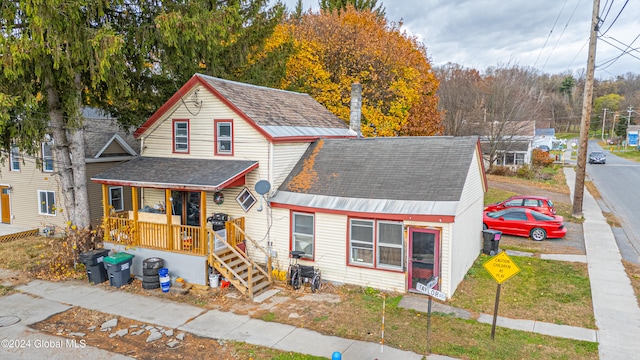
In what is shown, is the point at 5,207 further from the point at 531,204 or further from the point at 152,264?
the point at 531,204

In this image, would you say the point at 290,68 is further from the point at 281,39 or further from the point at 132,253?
the point at 132,253

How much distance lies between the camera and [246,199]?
571 inches

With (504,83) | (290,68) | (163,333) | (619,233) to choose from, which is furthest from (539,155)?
(163,333)

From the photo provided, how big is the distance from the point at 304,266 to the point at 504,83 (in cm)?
3314

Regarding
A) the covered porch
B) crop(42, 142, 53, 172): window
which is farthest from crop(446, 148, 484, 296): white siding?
crop(42, 142, 53, 172): window

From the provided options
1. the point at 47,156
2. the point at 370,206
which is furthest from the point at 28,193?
the point at 370,206

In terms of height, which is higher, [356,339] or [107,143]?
[107,143]

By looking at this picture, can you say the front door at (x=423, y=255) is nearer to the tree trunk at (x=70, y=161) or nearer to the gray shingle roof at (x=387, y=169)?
the gray shingle roof at (x=387, y=169)

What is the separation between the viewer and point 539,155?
48406 mm

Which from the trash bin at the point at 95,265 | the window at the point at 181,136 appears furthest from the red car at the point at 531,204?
the trash bin at the point at 95,265

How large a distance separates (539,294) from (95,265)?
45.9 feet

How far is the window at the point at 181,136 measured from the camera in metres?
15.5

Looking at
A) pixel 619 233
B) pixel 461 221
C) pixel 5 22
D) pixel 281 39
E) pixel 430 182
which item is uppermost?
pixel 281 39

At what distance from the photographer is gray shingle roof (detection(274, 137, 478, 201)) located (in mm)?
12789
